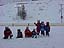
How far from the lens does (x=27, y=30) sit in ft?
6.08

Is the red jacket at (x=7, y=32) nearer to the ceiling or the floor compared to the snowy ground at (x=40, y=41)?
nearer to the ceiling

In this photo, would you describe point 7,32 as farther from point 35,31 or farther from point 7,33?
point 35,31

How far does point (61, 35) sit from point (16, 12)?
0.87ft

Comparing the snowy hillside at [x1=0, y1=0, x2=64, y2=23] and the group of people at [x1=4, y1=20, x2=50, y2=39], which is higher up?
the snowy hillside at [x1=0, y1=0, x2=64, y2=23]

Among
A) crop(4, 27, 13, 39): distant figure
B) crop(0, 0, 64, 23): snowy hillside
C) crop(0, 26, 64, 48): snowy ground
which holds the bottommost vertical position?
crop(0, 26, 64, 48): snowy ground

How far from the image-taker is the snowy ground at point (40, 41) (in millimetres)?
1820

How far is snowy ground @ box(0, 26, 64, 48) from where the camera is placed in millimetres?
1820

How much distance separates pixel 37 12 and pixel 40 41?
155mm

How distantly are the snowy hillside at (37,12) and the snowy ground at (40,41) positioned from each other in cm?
5

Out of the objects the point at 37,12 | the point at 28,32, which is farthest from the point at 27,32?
the point at 37,12

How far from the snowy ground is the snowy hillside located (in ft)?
0.15

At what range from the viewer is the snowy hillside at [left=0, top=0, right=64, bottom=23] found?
73.5 inches

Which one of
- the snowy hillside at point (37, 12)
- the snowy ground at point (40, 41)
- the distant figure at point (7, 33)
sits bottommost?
the snowy ground at point (40, 41)

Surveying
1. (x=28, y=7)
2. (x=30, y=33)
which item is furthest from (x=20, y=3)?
(x=30, y=33)
